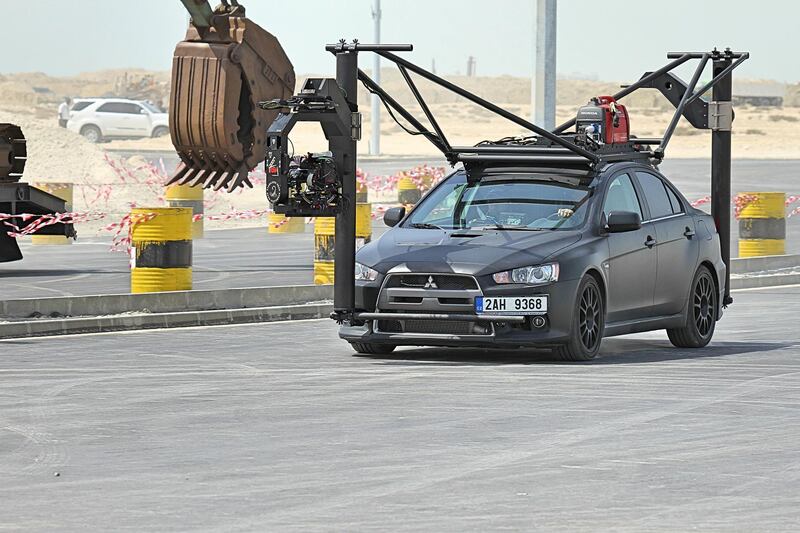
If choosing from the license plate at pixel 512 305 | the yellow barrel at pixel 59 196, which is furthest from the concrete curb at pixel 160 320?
the yellow barrel at pixel 59 196

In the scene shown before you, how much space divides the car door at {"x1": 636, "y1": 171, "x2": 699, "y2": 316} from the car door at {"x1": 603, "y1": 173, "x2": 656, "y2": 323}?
0.42 feet

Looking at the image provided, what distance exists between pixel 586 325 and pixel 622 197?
4.94ft

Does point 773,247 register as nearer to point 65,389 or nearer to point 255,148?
point 255,148

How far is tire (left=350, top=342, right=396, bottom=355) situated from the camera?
50.4ft

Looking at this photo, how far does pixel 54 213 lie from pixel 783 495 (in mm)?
15792

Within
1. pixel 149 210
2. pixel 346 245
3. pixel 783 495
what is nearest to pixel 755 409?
pixel 783 495

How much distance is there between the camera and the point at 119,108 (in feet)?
281

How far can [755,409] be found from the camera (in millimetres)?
12156

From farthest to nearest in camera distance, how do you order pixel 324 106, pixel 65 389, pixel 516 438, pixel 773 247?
pixel 773 247, pixel 324 106, pixel 65 389, pixel 516 438

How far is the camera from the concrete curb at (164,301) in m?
17.5

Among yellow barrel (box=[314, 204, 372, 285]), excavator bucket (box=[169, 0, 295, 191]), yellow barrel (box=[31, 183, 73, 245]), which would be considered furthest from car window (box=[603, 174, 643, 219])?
yellow barrel (box=[31, 183, 73, 245])

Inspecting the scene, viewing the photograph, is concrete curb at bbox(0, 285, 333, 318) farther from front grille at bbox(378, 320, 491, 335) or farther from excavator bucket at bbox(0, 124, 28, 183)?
excavator bucket at bbox(0, 124, 28, 183)

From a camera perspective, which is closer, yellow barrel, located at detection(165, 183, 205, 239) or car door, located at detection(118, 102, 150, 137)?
yellow barrel, located at detection(165, 183, 205, 239)

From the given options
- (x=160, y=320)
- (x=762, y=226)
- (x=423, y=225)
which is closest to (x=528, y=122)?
(x=423, y=225)
